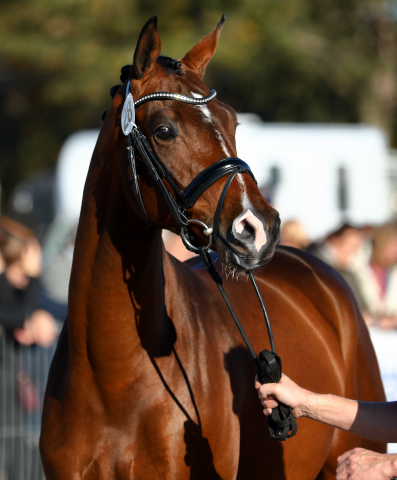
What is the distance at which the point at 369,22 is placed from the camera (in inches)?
832

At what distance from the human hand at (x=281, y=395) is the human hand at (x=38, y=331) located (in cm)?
326

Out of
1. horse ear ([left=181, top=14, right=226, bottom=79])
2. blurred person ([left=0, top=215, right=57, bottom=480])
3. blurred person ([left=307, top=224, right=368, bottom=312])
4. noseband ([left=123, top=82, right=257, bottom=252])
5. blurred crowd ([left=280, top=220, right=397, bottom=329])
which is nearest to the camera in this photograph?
noseband ([left=123, top=82, right=257, bottom=252])

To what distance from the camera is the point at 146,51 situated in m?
2.69

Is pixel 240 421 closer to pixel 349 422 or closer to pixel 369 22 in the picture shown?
pixel 349 422

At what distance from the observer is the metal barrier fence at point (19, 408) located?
5.84 m

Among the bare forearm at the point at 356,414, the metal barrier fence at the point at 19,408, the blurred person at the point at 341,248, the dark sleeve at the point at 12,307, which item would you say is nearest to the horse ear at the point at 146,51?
the bare forearm at the point at 356,414

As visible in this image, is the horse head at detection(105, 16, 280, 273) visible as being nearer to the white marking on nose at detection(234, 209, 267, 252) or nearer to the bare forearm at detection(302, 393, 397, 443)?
the white marking on nose at detection(234, 209, 267, 252)

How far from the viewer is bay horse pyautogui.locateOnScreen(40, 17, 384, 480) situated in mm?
2539

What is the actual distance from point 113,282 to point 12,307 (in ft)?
12.4

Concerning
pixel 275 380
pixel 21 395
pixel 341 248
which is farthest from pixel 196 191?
pixel 341 248

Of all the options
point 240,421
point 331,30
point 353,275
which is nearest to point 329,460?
point 240,421

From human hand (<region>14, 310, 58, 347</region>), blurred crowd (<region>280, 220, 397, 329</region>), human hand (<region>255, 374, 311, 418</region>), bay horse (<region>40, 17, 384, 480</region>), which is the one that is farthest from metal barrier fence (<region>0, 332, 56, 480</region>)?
human hand (<region>255, 374, 311, 418</region>)

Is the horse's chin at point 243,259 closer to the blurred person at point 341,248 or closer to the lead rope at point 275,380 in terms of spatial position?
the lead rope at point 275,380

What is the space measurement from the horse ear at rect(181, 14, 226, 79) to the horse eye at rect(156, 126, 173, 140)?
0.48 metres
